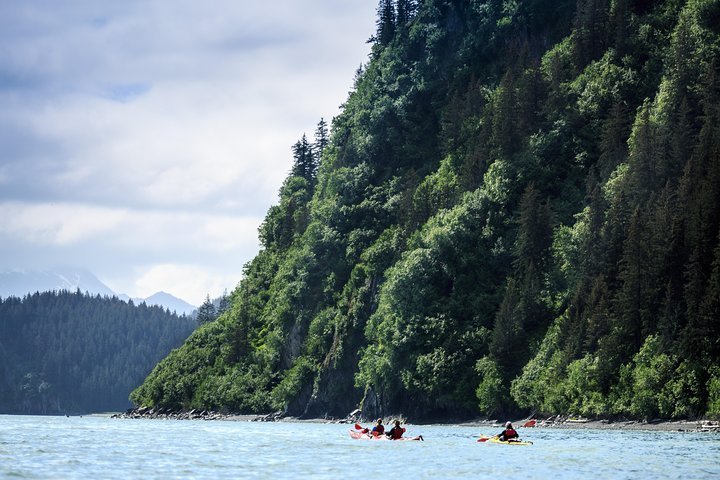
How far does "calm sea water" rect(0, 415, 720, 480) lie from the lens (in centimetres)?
5155

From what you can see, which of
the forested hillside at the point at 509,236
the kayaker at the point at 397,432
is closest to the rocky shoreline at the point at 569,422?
the forested hillside at the point at 509,236

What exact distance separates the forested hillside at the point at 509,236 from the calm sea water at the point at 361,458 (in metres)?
24.8

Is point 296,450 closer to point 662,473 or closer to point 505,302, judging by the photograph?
point 662,473

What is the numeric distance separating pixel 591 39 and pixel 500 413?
6208cm

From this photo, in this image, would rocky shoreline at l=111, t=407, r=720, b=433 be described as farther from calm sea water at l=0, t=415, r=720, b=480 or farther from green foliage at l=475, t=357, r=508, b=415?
calm sea water at l=0, t=415, r=720, b=480

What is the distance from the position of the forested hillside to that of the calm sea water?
81.3 feet

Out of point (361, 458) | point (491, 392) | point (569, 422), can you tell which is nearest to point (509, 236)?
point (491, 392)

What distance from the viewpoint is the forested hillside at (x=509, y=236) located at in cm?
10669

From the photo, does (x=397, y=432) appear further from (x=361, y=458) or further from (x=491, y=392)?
(x=491, y=392)

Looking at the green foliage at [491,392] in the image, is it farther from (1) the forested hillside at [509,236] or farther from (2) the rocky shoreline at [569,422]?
(2) the rocky shoreline at [569,422]

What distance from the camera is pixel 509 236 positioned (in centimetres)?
13700

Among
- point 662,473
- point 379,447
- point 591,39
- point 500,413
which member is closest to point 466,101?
point 591,39

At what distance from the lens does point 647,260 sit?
356 ft

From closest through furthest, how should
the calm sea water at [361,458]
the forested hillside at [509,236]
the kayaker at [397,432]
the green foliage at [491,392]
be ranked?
the calm sea water at [361,458], the kayaker at [397,432], the forested hillside at [509,236], the green foliage at [491,392]
